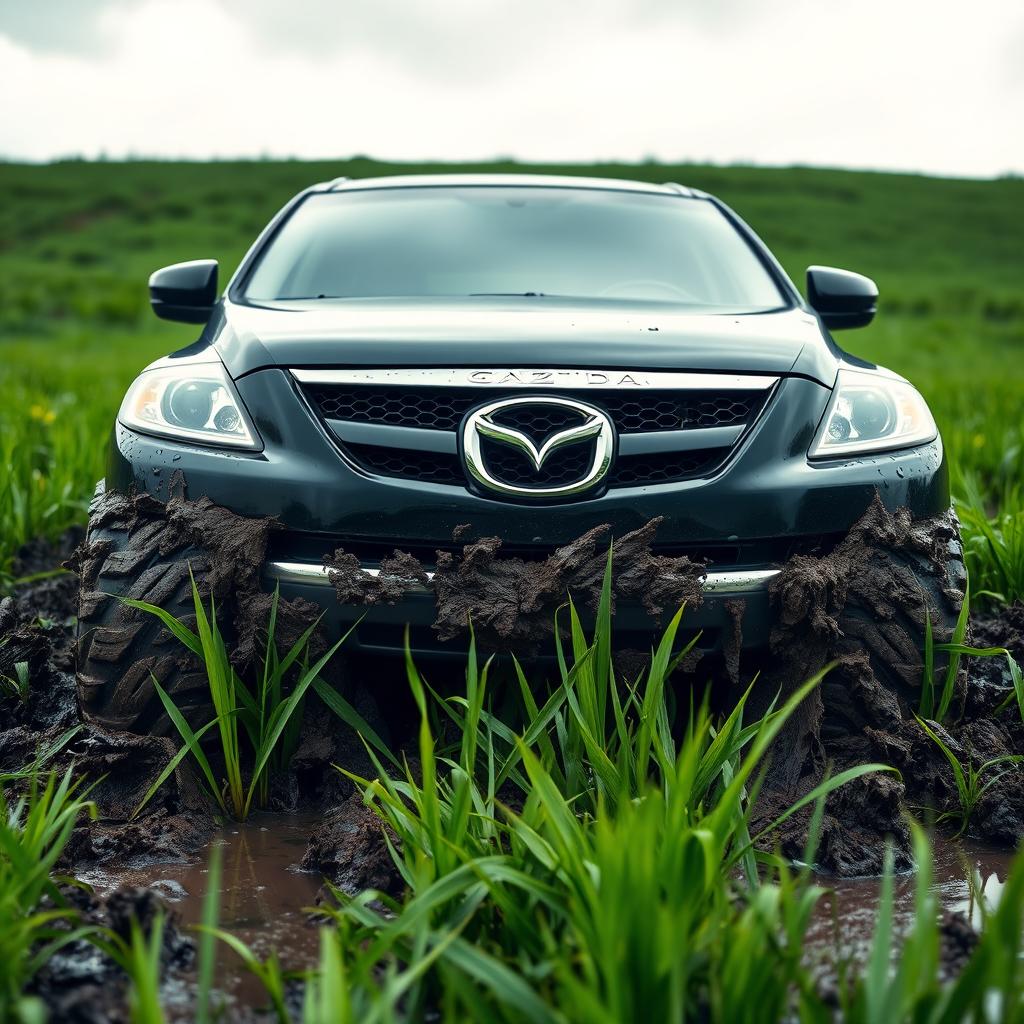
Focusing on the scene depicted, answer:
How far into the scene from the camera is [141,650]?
8.27 ft

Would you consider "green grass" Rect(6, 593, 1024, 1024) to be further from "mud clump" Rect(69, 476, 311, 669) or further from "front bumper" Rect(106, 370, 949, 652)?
"mud clump" Rect(69, 476, 311, 669)

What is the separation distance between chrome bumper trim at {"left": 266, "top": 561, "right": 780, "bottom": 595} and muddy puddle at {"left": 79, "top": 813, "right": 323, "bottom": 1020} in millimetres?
478

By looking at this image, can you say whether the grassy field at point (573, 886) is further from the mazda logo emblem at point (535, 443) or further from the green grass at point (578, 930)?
the mazda logo emblem at point (535, 443)

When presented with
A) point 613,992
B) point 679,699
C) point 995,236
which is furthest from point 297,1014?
point 995,236

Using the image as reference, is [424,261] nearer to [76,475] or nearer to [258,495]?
[258,495]

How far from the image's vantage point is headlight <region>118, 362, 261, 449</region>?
263 centimetres

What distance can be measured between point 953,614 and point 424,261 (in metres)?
1.89

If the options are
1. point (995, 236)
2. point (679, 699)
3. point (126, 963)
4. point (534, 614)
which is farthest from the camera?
point (995, 236)

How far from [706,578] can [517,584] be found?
1.21ft

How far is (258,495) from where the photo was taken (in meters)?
2.52

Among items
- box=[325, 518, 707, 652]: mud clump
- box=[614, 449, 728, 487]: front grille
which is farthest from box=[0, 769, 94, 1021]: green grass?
box=[614, 449, 728, 487]: front grille

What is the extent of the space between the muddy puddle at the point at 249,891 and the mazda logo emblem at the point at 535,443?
76cm

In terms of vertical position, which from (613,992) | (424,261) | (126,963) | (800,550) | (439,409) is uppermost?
(424,261)

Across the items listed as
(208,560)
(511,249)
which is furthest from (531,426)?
(511,249)
